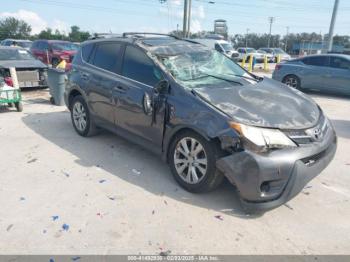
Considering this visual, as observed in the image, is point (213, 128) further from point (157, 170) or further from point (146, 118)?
point (157, 170)

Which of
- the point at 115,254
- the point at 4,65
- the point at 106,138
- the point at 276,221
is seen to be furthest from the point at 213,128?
the point at 4,65

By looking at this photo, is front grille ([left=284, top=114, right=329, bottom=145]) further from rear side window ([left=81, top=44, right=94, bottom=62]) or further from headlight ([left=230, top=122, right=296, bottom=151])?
rear side window ([left=81, top=44, right=94, bottom=62])

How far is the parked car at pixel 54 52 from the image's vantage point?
17797 mm

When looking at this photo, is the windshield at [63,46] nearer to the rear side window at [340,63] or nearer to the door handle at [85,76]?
the rear side window at [340,63]

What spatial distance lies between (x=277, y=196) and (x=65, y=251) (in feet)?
6.81

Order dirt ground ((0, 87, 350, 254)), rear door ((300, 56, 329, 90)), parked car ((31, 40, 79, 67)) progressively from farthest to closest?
1. parked car ((31, 40, 79, 67))
2. rear door ((300, 56, 329, 90))
3. dirt ground ((0, 87, 350, 254))

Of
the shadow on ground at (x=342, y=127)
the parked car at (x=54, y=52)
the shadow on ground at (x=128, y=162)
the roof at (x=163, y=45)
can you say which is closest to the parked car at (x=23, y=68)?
the shadow on ground at (x=128, y=162)

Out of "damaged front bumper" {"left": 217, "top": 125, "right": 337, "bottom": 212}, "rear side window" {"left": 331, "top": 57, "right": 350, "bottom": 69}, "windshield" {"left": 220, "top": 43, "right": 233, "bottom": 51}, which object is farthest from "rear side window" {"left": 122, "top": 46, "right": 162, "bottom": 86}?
"windshield" {"left": 220, "top": 43, "right": 233, "bottom": 51}

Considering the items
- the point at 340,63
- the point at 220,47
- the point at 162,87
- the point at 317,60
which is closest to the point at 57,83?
the point at 162,87

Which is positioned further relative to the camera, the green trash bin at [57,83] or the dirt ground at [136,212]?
the green trash bin at [57,83]

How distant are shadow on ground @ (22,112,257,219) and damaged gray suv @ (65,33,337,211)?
18 cm

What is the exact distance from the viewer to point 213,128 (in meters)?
3.43

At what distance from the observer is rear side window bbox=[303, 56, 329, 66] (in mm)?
11328

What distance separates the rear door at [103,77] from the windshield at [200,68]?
99 centimetres
